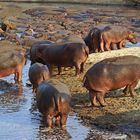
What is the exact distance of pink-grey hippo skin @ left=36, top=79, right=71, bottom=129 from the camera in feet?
27.7

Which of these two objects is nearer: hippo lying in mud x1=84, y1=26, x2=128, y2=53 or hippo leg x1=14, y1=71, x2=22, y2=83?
hippo leg x1=14, y1=71, x2=22, y2=83

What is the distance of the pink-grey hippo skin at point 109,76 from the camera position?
963 centimetres

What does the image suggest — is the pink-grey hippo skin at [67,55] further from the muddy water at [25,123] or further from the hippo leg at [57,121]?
the hippo leg at [57,121]

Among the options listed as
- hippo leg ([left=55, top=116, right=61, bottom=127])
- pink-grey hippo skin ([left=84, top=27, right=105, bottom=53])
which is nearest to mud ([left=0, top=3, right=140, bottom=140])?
hippo leg ([left=55, top=116, right=61, bottom=127])

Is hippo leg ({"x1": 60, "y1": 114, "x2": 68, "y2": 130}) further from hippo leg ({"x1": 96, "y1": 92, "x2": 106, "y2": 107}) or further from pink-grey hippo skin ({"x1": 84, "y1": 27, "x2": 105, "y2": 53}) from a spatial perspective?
pink-grey hippo skin ({"x1": 84, "y1": 27, "x2": 105, "y2": 53})

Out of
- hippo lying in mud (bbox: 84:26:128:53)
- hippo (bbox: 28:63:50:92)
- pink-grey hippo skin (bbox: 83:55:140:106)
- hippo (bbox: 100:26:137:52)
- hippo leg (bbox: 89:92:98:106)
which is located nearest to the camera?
pink-grey hippo skin (bbox: 83:55:140:106)

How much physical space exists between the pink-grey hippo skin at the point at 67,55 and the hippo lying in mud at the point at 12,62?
73 centimetres

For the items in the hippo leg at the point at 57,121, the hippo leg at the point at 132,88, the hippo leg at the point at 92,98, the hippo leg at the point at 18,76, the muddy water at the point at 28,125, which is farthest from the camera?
the hippo leg at the point at 18,76

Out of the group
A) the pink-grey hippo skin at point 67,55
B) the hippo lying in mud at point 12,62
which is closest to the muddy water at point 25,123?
the hippo lying in mud at point 12,62

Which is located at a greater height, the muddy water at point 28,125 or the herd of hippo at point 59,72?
the herd of hippo at point 59,72

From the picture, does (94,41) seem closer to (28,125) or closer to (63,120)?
(28,125)

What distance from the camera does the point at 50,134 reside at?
8422 mm

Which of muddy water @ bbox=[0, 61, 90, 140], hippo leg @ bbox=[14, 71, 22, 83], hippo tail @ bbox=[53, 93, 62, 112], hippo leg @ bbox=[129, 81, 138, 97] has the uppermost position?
hippo tail @ bbox=[53, 93, 62, 112]

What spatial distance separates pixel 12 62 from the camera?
40.0ft
